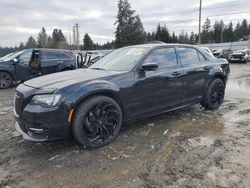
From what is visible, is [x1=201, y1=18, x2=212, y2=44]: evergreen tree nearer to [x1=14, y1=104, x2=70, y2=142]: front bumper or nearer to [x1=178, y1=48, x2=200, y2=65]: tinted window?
[x1=178, y1=48, x2=200, y2=65]: tinted window

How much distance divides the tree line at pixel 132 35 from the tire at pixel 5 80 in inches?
1514

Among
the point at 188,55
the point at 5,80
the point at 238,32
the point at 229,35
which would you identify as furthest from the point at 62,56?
the point at 238,32

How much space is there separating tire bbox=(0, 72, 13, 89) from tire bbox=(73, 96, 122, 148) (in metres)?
7.68

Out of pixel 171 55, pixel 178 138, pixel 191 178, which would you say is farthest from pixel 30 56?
pixel 191 178

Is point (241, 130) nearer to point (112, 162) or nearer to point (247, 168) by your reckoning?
point (247, 168)

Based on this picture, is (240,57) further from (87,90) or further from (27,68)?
(87,90)

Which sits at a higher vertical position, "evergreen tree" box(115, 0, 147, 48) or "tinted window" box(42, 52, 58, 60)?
"evergreen tree" box(115, 0, 147, 48)

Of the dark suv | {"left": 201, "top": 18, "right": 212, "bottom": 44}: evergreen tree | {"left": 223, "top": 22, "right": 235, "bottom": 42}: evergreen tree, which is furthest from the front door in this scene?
{"left": 223, "top": 22, "right": 235, "bottom": 42}: evergreen tree

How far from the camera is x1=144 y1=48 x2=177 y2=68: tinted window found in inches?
185

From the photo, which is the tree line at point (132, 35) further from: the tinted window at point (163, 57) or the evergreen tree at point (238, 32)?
the tinted window at point (163, 57)

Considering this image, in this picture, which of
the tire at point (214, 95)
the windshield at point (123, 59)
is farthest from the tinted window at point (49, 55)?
the tire at point (214, 95)

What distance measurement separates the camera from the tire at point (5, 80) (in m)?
10.1

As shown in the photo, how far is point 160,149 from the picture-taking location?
151 inches

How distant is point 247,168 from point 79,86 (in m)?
2.50
